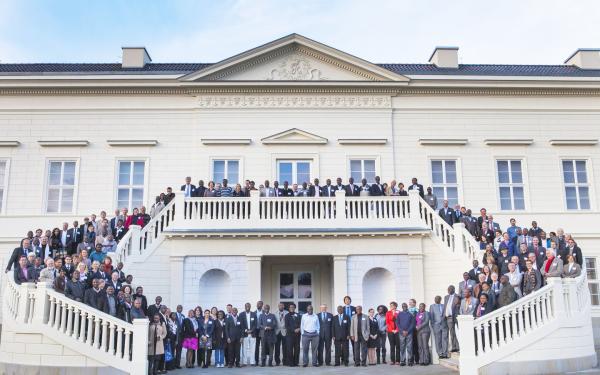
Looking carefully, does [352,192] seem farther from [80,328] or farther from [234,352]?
[80,328]

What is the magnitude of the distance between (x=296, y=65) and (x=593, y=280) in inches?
507

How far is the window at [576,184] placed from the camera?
21867mm

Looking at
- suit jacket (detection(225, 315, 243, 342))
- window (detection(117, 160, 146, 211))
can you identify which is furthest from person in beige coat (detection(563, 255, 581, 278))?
window (detection(117, 160, 146, 211))

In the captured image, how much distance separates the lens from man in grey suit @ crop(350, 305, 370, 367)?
49.2ft

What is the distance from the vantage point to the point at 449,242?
18172 mm

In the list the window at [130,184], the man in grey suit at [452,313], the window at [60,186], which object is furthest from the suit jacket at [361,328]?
the window at [60,186]

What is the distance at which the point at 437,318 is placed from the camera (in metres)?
15.1

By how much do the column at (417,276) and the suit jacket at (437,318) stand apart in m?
2.90

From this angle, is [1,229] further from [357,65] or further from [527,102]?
[527,102]

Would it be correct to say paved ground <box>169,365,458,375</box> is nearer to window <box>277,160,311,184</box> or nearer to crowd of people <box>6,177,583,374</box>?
crowd of people <box>6,177,583,374</box>

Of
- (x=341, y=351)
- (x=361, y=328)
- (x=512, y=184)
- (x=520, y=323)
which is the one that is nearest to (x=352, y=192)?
(x=361, y=328)

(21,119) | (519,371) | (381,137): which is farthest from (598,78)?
(21,119)

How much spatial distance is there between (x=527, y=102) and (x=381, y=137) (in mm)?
5705

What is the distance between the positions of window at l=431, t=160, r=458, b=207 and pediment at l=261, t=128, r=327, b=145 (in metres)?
4.13
